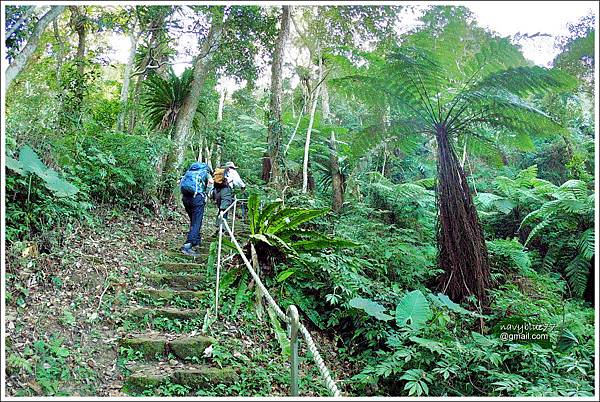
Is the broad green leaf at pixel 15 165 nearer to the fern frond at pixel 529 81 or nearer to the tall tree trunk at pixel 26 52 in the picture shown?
the tall tree trunk at pixel 26 52

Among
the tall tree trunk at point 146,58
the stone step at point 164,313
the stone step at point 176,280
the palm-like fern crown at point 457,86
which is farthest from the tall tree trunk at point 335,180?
the stone step at point 164,313

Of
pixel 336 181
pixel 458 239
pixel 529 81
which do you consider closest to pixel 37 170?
pixel 458 239

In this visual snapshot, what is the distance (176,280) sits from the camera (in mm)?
4598

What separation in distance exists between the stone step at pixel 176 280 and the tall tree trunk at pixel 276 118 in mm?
2882

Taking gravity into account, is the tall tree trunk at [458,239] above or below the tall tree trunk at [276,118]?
below

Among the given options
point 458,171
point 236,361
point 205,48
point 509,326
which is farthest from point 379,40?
point 236,361

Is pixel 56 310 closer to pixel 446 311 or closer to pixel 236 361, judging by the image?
pixel 236 361

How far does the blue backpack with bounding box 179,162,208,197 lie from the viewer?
553 cm

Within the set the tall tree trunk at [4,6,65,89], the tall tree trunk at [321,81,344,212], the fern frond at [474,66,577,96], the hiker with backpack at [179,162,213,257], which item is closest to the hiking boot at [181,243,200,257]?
the hiker with backpack at [179,162,213,257]

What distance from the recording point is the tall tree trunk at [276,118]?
7574 millimetres

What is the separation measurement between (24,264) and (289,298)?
232 cm

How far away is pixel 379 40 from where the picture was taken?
28.5 feet

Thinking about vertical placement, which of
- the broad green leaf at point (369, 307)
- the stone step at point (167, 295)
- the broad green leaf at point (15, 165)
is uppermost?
the broad green leaf at point (15, 165)

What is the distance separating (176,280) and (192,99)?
4.35 metres
